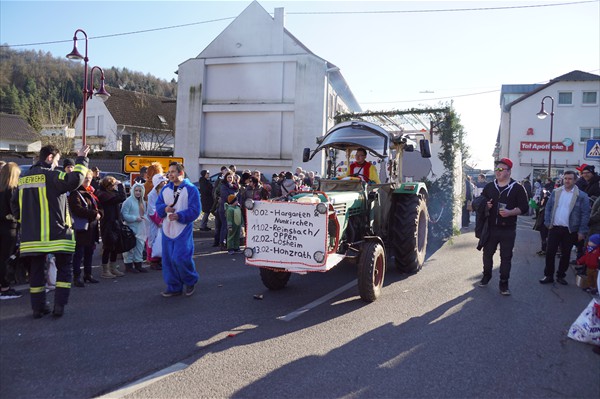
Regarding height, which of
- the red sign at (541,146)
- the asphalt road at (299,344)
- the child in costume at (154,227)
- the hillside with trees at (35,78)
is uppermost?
the hillside with trees at (35,78)

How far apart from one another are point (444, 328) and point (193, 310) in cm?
310

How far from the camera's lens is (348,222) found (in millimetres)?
6941

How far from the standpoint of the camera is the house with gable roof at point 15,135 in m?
52.7

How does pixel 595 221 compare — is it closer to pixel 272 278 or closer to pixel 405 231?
pixel 405 231

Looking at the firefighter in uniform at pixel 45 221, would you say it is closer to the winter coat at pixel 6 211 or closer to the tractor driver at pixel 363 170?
the winter coat at pixel 6 211

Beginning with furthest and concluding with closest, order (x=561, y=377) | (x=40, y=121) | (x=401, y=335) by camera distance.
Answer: (x=40, y=121) → (x=401, y=335) → (x=561, y=377)

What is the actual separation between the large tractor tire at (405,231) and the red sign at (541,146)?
34700 millimetres

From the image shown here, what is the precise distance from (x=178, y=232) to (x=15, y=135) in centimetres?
5601

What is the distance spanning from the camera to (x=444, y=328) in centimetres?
555

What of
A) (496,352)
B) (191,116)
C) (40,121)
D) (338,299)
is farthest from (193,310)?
(40,121)

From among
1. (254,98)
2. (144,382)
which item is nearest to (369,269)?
(144,382)

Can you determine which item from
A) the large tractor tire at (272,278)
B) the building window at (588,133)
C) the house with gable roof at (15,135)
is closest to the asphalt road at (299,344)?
the large tractor tire at (272,278)

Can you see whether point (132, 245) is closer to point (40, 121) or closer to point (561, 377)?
point (561, 377)

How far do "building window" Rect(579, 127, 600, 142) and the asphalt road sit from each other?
117ft
